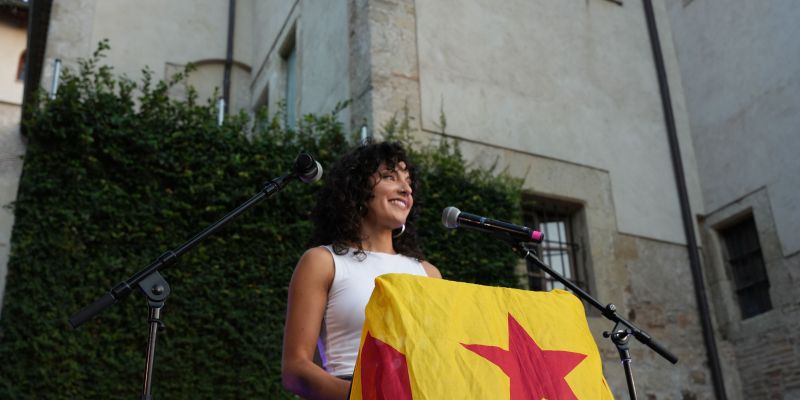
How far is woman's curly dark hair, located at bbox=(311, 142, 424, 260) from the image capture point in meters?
2.48

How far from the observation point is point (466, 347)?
71.2 inches

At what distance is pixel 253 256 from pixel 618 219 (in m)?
4.25

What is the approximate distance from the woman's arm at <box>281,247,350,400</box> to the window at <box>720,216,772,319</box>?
7.12m

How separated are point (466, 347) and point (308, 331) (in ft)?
1.70

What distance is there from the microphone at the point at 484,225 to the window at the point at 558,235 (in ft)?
16.0

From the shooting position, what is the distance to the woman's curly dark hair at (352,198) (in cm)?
Result: 248

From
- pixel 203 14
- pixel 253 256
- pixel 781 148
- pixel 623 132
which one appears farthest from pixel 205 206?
pixel 203 14

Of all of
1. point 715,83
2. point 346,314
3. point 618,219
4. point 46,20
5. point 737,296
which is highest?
point 46,20

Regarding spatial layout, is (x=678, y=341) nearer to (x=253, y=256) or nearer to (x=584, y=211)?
(x=584, y=211)

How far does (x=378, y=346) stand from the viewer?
176 centimetres

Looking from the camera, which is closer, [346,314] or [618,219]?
[346,314]

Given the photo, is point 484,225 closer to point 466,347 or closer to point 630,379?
point 630,379

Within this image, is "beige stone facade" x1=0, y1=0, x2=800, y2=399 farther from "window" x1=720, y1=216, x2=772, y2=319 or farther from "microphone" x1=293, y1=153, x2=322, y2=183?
"microphone" x1=293, y1=153, x2=322, y2=183

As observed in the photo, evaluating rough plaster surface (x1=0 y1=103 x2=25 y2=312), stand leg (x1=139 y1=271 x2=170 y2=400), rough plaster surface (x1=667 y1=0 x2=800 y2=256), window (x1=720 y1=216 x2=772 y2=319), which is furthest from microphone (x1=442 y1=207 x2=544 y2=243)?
window (x1=720 y1=216 x2=772 y2=319)
